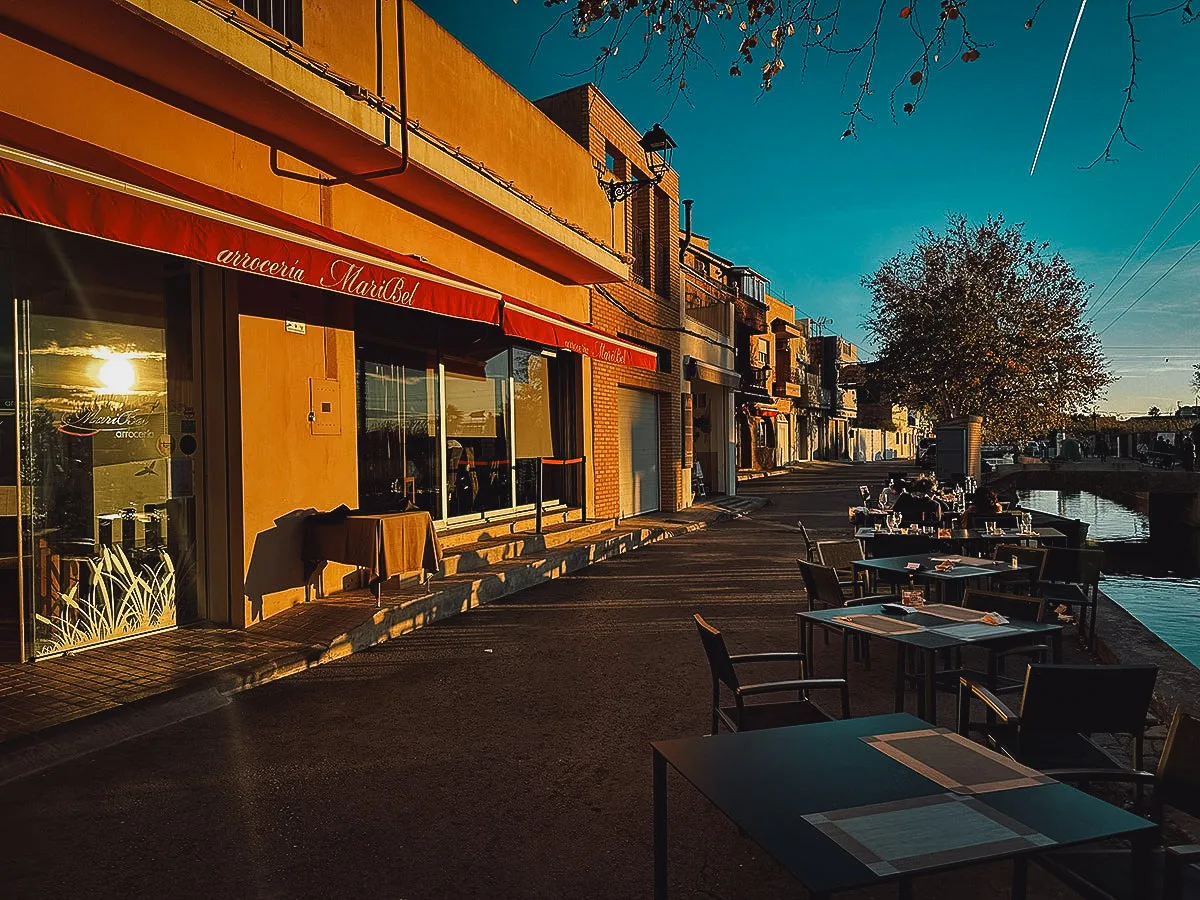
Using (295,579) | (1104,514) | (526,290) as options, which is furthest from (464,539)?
(1104,514)

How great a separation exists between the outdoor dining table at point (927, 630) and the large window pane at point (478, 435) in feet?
20.1

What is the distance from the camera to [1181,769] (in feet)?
8.04

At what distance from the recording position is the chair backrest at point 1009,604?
4.60 m

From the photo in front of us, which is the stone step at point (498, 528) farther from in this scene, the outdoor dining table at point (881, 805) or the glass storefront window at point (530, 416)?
the outdoor dining table at point (881, 805)

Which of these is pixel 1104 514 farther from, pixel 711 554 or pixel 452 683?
pixel 452 683

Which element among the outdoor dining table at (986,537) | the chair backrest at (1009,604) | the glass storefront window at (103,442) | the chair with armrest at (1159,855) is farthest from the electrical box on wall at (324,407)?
the chair with armrest at (1159,855)

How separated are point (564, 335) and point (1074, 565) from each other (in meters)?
5.74

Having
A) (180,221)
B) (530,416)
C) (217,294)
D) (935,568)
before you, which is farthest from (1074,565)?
(530,416)

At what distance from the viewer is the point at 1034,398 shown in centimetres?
2077

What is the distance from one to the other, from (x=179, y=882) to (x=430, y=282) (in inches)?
195

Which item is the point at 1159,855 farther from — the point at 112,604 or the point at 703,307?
the point at 703,307

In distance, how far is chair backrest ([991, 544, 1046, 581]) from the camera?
6.53 meters

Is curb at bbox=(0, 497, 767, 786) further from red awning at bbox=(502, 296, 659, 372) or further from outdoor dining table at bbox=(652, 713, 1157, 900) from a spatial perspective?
outdoor dining table at bbox=(652, 713, 1157, 900)

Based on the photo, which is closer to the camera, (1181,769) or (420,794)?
(1181,769)
